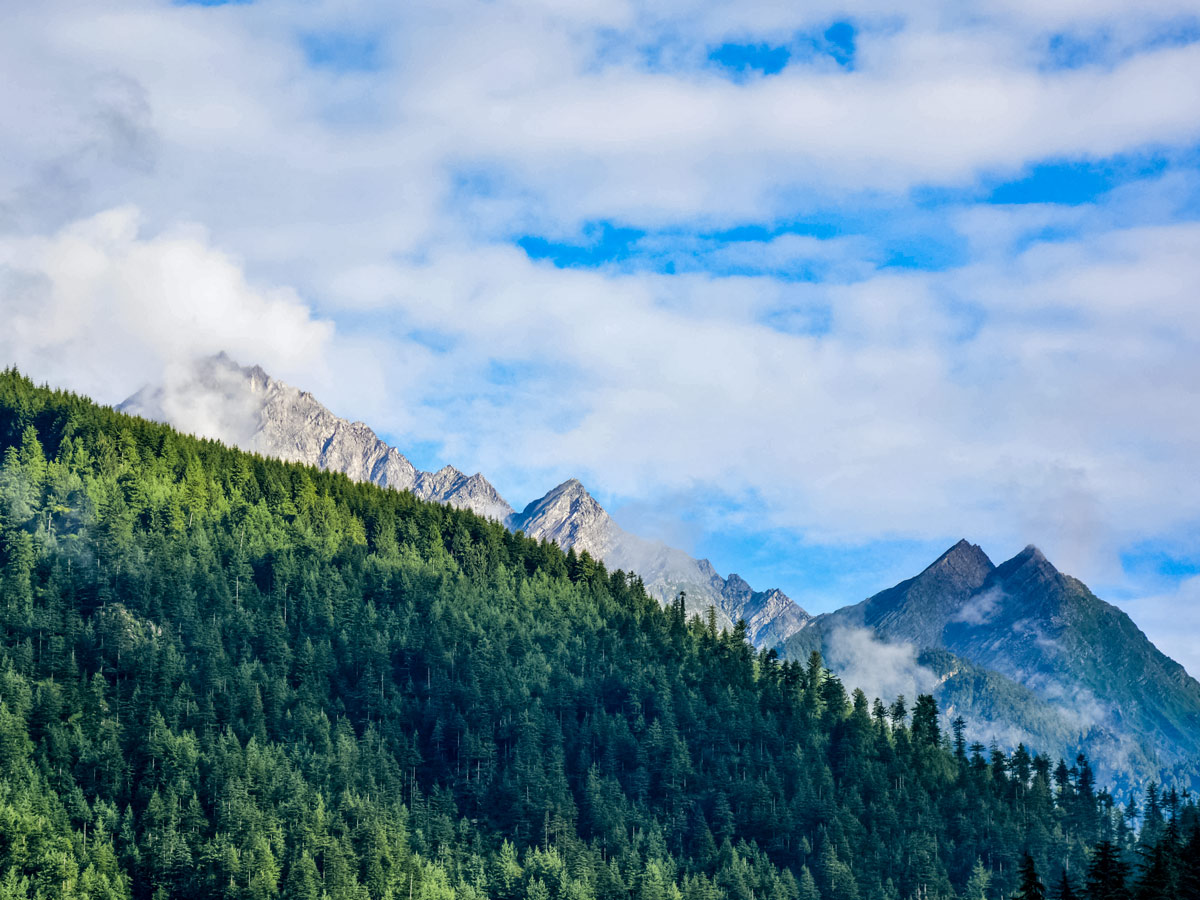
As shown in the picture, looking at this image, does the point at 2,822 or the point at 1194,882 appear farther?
the point at 2,822

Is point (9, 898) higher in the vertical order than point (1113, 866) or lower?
higher

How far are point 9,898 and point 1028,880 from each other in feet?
497

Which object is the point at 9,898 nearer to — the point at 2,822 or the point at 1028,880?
the point at 2,822

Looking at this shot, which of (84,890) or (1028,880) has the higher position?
(84,890)

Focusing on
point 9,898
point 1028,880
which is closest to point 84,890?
point 9,898

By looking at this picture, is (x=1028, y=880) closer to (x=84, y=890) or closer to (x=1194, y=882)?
(x=1194, y=882)

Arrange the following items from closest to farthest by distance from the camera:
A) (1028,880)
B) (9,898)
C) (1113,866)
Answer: (1028,880) → (1113,866) → (9,898)

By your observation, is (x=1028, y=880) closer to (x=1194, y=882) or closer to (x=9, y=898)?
(x=1194, y=882)

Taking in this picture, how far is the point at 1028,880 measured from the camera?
103 m

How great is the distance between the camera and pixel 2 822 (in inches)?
7854

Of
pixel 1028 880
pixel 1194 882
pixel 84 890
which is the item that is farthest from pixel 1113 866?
pixel 84 890

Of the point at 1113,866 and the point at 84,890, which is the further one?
the point at 84,890

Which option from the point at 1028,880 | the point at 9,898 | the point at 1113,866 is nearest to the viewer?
the point at 1028,880

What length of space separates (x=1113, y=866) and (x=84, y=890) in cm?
15126
